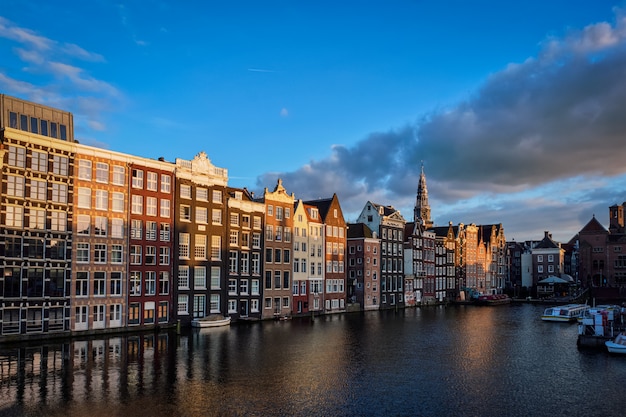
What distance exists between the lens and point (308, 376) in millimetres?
44656

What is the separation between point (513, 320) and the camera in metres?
98.4

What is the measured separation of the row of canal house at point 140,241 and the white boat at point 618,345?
160ft

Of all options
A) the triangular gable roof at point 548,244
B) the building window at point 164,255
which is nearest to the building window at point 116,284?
the building window at point 164,255

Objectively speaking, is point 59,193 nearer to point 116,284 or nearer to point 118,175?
point 118,175

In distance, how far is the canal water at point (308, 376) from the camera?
35.2 metres

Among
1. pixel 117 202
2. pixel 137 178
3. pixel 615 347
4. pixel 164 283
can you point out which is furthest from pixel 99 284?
pixel 615 347

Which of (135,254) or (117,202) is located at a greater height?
(117,202)

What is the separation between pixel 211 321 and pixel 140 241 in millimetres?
14261

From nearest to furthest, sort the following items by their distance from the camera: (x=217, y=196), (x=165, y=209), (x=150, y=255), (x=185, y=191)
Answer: (x=150, y=255)
(x=165, y=209)
(x=185, y=191)
(x=217, y=196)

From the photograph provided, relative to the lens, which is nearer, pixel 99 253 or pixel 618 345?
pixel 618 345

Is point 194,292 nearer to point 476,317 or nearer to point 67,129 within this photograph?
point 67,129

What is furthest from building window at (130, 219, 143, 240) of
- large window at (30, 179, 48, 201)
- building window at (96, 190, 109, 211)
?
large window at (30, 179, 48, 201)

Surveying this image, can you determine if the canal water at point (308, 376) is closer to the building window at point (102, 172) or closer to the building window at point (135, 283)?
the building window at point (135, 283)

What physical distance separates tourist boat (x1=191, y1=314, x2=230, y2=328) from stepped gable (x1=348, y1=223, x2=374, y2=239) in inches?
1821
